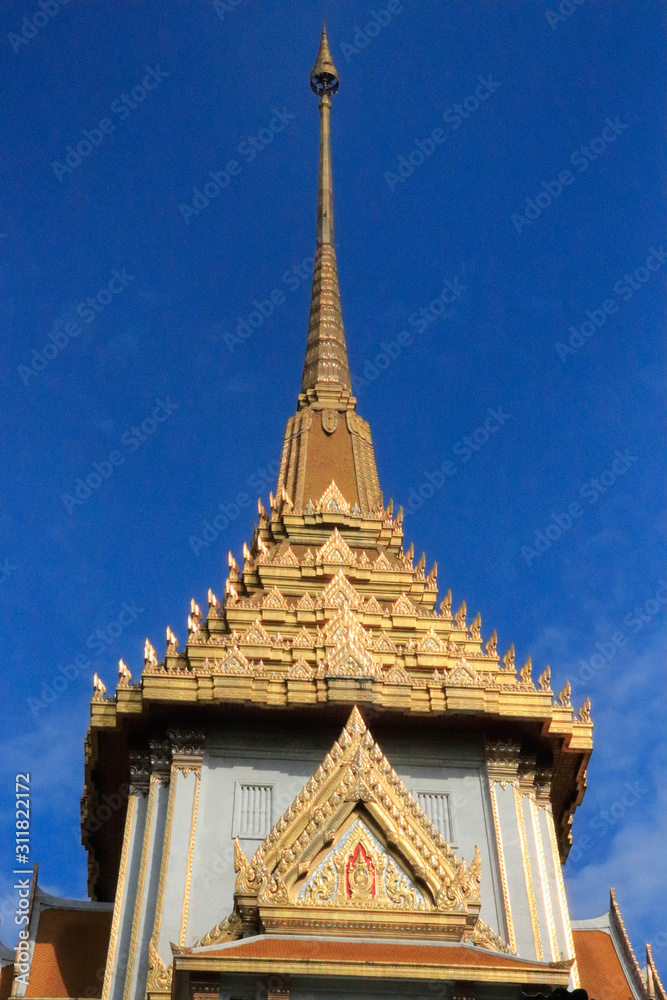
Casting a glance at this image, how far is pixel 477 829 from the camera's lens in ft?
70.9

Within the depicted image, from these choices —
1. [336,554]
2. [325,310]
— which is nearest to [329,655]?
[336,554]

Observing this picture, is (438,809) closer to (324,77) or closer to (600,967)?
(600,967)

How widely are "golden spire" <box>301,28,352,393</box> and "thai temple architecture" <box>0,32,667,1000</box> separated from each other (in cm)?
735

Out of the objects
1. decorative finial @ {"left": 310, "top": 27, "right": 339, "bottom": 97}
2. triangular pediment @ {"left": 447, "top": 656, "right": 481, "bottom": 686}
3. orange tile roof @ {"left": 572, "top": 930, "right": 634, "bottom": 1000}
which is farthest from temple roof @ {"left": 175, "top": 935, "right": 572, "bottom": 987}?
decorative finial @ {"left": 310, "top": 27, "right": 339, "bottom": 97}

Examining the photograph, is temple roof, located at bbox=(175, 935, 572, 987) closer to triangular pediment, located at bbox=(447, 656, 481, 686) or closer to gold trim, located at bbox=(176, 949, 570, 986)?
gold trim, located at bbox=(176, 949, 570, 986)

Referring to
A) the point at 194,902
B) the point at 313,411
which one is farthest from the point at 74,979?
the point at 313,411

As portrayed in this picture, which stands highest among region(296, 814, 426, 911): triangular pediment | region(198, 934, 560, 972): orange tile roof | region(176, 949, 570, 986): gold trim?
region(296, 814, 426, 911): triangular pediment

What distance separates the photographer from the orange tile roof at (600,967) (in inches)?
868

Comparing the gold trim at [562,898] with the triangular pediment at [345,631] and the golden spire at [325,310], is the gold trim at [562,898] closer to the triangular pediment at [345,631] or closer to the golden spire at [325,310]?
the triangular pediment at [345,631]

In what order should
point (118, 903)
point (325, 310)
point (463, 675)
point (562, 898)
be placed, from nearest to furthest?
point (118, 903), point (562, 898), point (463, 675), point (325, 310)

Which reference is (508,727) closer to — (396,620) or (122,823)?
(396,620)

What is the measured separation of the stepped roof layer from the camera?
2203 centimetres

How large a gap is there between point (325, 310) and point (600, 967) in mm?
18436

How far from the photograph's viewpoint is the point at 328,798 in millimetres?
17156
